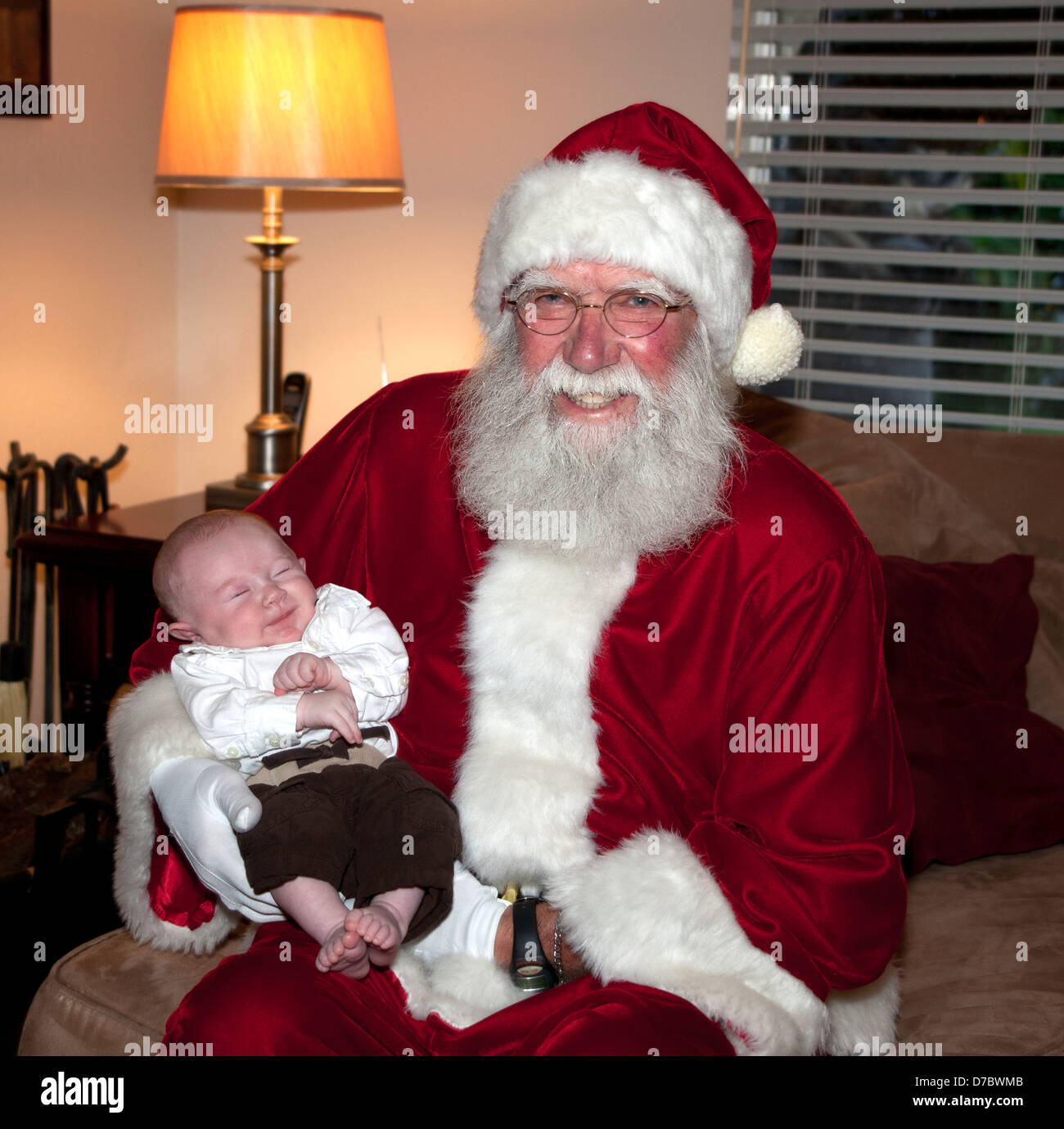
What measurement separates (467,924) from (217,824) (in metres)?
0.37

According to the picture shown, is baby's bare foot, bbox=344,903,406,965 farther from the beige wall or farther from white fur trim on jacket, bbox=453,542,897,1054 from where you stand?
the beige wall

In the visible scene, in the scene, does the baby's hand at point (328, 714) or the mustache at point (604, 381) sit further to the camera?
the mustache at point (604, 381)

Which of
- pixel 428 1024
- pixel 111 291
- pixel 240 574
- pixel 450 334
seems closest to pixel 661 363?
pixel 240 574

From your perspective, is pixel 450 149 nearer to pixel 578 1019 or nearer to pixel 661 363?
pixel 661 363

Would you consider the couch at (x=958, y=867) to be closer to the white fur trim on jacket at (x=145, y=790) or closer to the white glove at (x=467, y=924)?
the white fur trim on jacket at (x=145, y=790)


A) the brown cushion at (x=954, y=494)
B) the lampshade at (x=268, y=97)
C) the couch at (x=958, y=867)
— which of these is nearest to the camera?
the couch at (x=958, y=867)

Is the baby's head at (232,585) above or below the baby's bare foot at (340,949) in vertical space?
above

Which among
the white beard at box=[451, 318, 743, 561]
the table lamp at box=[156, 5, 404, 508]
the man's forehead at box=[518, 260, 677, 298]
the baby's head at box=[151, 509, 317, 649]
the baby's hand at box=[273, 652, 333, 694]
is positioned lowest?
the baby's hand at box=[273, 652, 333, 694]

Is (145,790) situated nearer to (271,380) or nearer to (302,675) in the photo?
(302,675)

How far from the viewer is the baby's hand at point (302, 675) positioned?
5.40 ft

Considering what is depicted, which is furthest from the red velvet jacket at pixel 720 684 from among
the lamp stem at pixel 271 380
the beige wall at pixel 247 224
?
the beige wall at pixel 247 224

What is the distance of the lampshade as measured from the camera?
2752 mm

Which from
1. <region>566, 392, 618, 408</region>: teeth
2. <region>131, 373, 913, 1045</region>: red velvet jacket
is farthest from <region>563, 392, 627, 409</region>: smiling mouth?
<region>131, 373, 913, 1045</region>: red velvet jacket

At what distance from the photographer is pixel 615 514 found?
1.78m
